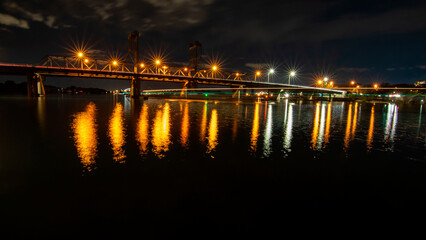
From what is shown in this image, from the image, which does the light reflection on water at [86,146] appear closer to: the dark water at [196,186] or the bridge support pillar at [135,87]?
the dark water at [196,186]

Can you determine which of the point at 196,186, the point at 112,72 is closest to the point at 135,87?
the point at 112,72

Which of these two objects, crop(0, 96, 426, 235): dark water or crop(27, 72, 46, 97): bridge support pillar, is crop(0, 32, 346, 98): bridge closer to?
crop(27, 72, 46, 97): bridge support pillar

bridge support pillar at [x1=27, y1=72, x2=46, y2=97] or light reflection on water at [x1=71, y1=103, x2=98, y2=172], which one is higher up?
bridge support pillar at [x1=27, y1=72, x2=46, y2=97]

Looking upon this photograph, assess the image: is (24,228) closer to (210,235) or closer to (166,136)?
(210,235)

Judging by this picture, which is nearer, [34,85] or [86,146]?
[86,146]

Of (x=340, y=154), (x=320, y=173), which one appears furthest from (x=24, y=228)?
(x=340, y=154)

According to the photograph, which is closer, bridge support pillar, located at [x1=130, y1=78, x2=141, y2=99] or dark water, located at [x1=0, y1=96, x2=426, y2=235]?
dark water, located at [x1=0, y1=96, x2=426, y2=235]

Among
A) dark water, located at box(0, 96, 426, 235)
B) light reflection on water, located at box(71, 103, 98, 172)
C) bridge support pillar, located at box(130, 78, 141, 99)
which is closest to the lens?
dark water, located at box(0, 96, 426, 235)

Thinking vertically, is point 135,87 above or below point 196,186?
above

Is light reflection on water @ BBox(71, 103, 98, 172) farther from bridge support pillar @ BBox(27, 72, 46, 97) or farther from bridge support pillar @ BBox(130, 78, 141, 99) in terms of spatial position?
bridge support pillar @ BBox(27, 72, 46, 97)

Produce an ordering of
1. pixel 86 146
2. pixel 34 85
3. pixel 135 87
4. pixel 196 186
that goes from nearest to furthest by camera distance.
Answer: pixel 196 186 < pixel 86 146 < pixel 34 85 < pixel 135 87

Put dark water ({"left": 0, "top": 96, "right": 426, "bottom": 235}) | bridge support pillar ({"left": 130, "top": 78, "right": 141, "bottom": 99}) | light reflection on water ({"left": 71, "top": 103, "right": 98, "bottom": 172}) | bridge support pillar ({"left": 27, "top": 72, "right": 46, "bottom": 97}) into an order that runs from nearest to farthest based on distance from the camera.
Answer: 1. dark water ({"left": 0, "top": 96, "right": 426, "bottom": 235})
2. light reflection on water ({"left": 71, "top": 103, "right": 98, "bottom": 172})
3. bridge support pillar ({"left": 27, "top": 72, "right": 46, "bottom": 97})
4. bridge support pillar ({"left": 130, "top": 78, "right": 141, "bottom": 99})

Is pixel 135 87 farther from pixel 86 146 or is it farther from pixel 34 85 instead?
pixel 86 146

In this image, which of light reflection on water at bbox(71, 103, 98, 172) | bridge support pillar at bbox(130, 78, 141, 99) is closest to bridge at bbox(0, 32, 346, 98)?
bridge support pillar at bbox(130, 78, 141, 99)
